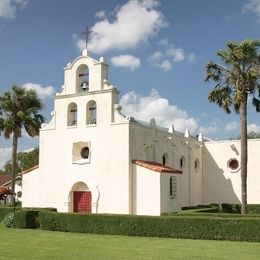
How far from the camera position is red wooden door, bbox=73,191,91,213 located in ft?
99.2

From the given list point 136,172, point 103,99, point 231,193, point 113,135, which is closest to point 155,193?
point 136,172

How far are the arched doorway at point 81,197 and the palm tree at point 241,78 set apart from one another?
9529mm

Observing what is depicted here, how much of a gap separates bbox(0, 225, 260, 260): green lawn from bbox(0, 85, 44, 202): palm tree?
15132 mm

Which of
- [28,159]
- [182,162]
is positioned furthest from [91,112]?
[28,159]

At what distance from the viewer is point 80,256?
51.1ft

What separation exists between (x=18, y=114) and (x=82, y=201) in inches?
388

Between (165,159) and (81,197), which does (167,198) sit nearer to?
(81,197)

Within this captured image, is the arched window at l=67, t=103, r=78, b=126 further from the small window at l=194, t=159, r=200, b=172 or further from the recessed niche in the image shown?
the small window at l=194, t=159, r=200, b=172

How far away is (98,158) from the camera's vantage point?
29484 millimetres

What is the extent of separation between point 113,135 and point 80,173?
11.1 feet

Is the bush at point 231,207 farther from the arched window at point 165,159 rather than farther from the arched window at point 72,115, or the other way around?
the arched window at point 72,115

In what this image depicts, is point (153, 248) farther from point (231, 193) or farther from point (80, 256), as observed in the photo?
point (231, 193)

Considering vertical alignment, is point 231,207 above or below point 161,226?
above

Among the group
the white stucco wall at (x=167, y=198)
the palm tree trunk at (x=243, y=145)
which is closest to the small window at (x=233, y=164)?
the palm tree trunk at (x=243, y=145)
